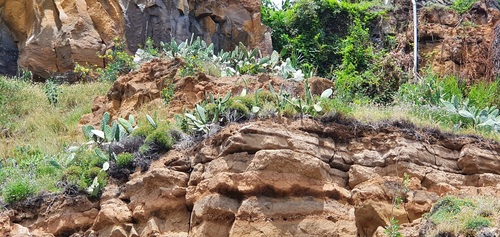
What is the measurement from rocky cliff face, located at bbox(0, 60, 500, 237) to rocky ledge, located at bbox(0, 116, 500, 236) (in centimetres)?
2

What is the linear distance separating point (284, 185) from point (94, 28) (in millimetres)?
10932

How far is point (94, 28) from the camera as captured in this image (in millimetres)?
21594

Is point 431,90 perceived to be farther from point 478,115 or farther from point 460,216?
point 460,216

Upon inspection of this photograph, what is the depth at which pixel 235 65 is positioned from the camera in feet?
57.5

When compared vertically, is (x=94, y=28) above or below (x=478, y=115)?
below

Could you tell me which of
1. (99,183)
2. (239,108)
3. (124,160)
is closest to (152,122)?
(124,160)

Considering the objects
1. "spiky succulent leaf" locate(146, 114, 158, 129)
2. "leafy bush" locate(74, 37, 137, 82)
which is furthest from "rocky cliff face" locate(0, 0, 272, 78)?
"spiky succulent leaf" locate(146, 114, 158, 129)

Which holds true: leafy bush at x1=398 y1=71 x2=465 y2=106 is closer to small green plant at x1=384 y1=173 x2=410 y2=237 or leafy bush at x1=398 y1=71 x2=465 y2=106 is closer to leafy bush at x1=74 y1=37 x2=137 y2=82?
small green plant at x1=384 y1=173 x2=410 y2=237

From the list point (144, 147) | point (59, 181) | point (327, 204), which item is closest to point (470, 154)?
point (327, 204)

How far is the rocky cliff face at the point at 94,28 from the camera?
21328mm

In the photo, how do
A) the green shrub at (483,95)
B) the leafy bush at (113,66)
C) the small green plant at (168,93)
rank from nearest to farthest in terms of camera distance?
the small green plant at (168,93)
the green shrub at (483,95)
the leafy bush at (113,66)

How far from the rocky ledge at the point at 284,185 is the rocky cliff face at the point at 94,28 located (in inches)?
336

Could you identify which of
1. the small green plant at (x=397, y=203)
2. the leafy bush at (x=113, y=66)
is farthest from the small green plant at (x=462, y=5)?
the small green plant at (x=397, y=203)

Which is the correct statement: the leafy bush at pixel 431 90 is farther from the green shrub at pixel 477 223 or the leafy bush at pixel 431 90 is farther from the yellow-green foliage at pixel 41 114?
the yellow-green foliage at pixel 41 114
